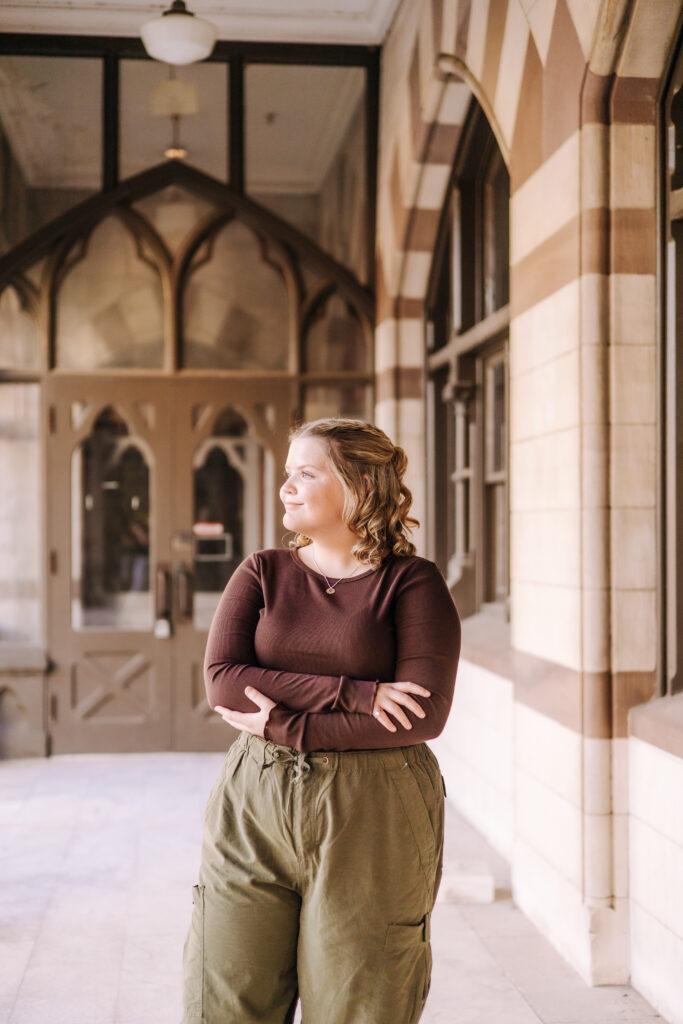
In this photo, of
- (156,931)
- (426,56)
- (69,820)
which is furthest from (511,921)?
(426,56)

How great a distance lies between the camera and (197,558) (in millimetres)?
6707

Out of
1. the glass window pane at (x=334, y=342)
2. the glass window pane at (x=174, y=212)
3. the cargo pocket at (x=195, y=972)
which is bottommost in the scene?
the cargo pocket at (x=195, y=972)

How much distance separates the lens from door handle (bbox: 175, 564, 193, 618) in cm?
664

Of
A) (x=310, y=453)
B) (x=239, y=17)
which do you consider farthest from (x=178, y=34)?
(x=310, y=453)

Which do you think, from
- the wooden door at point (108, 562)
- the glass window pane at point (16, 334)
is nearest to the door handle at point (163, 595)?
the wooden door at point (108, 562)

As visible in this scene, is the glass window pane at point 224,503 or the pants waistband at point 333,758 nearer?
the pants waistband at point 333,758

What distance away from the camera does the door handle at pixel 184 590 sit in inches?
261

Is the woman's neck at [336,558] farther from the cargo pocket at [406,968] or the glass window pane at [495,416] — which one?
the glass window pane at [495,416]

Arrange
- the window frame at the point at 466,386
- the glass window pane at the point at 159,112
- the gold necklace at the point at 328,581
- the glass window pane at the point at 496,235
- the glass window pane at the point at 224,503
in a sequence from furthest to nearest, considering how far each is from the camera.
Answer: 1. the glass window pane at the point at 224,503
2. the glass window pane at the point at 159,112
3. the window frame at the point at 466,386
4. the glass window pane at the point at 496,235
5. the gold necklace at the point at 328,581

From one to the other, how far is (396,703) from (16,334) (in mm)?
5416

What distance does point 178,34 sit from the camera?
204 inches

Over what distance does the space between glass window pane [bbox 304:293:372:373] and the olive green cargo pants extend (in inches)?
201

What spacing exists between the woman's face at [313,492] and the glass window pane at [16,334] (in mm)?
5034

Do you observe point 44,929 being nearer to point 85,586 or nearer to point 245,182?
point 85,586
